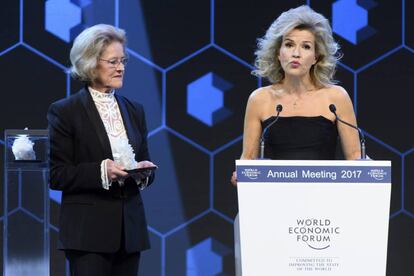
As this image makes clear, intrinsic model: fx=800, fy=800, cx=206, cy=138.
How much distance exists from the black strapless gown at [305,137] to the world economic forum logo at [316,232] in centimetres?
63

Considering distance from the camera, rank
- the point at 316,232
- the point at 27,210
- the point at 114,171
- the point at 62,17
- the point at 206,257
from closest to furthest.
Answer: the point at 316,232 → the point at 114,171 → the point at 27,210 → the point at 62,17 → the point at 206,257

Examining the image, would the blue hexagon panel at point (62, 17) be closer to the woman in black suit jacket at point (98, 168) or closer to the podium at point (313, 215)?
the woman in black suit jacket at point (98, 168)

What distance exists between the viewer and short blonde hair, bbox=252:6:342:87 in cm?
299

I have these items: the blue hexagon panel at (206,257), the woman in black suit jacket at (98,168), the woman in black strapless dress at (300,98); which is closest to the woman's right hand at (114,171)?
the woman in black suit jacket at (98,168)

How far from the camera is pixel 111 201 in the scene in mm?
2908

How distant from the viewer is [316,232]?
2398mm

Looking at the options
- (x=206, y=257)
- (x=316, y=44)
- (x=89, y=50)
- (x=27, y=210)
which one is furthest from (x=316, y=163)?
(x=206, y=257)

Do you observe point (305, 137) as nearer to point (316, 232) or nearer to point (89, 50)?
point (316, 232)

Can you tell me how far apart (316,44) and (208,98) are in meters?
1.52

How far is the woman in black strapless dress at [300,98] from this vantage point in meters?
2.99

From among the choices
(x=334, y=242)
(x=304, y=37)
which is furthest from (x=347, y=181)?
(x=304, y=37)

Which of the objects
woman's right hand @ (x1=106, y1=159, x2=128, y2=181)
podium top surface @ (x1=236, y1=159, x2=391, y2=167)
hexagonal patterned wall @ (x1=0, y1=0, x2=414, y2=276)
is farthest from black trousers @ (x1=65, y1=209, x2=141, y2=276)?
hexagonal patterned wall @ (x1=0, y1=0, x2=414, y2=276)

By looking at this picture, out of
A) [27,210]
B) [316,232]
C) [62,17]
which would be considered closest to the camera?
[316,232]

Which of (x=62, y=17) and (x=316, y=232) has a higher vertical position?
(x=62, y=17)
